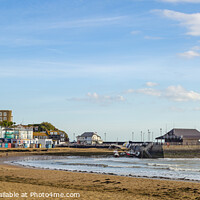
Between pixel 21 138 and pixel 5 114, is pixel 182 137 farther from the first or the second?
pixel 5 114

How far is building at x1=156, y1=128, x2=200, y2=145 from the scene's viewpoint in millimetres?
109706

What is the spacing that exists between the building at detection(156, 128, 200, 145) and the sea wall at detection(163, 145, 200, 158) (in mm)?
5076

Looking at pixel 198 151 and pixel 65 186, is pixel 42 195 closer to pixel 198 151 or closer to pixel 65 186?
pixel 65 186

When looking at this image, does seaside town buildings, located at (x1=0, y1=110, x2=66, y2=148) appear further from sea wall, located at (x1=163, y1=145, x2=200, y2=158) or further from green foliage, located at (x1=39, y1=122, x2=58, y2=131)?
sea wall, located at (x1=163, y1=145, x2=200, y2=158)

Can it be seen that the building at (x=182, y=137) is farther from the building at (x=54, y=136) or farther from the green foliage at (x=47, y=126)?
the green foliage at (x=47, y=126)

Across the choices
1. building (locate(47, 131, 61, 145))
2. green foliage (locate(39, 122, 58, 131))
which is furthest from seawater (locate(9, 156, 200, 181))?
green foliage (locate(39, 122, 58, 131))

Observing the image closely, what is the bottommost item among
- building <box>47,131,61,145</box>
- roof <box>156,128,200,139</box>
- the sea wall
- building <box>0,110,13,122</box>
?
the sea wall

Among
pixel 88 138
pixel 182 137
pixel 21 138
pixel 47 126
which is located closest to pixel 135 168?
pixel 182 137

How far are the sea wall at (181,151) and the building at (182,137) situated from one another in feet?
16.7

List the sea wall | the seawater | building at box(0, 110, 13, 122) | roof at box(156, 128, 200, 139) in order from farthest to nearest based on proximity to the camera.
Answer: building at box(0, 110, 13, 122) → roof at box(156, 128, 200, 139) → the sea wall → the seawater

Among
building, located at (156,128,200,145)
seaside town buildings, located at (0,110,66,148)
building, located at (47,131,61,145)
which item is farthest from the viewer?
building, located at (47,131,61,145)

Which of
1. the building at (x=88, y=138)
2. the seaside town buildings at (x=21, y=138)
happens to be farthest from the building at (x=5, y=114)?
the building at (x=88, y=138)

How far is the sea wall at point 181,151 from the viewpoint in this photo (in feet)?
303

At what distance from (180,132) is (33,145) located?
57187 mm
